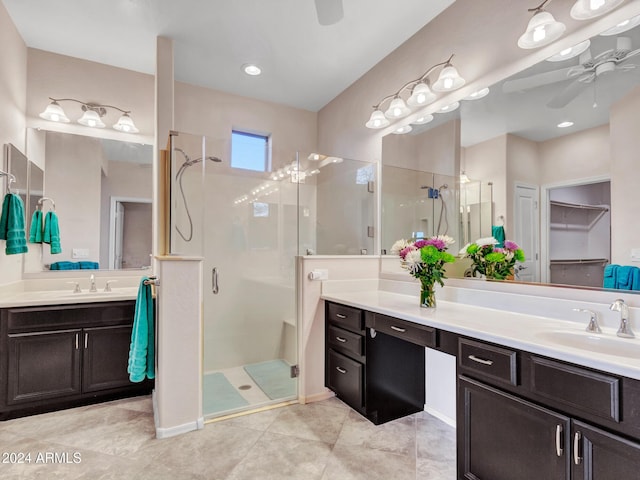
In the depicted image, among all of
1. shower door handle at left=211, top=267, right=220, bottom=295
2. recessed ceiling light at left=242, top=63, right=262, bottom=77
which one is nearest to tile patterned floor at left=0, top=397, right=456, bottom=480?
shower door handle at left=211, top=267, right=220, bottom=295

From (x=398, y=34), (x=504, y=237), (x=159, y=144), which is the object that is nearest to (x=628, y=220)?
(x=504, y=237)

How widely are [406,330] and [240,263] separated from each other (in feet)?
5.87

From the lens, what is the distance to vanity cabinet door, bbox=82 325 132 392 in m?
2.57

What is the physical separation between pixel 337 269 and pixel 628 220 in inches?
72.8

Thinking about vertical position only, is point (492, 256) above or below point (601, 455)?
above

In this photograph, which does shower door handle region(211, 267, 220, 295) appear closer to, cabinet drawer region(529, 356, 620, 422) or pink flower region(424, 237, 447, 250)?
pink flower region(424, 237, 447, 250)

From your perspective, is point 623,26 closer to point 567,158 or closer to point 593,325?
point 567,158

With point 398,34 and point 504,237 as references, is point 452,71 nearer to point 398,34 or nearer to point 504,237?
point 398,34

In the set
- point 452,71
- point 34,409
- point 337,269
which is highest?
point 452,71

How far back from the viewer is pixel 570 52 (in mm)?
1732

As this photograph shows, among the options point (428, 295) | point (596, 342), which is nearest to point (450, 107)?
point (428, 295)

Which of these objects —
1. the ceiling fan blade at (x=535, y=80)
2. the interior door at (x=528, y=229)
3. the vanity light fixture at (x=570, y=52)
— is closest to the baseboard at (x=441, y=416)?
the interior door at (x=528, y=229)

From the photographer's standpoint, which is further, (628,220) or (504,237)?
(504,237)

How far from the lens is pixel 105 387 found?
8.61 feet
